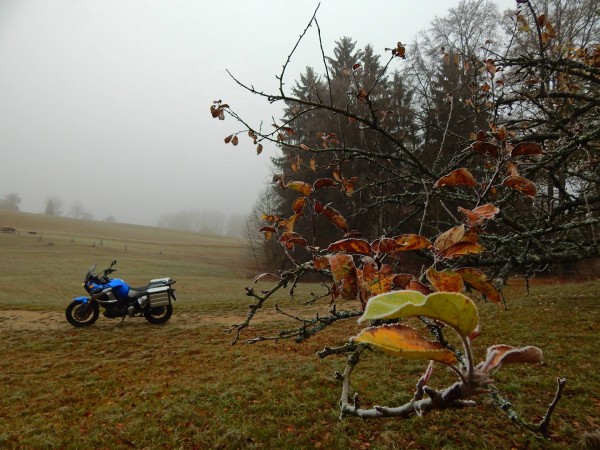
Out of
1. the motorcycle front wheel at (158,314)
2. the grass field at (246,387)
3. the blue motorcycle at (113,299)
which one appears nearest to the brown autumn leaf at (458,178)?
the grass field at (246,387)

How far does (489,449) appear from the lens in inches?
126

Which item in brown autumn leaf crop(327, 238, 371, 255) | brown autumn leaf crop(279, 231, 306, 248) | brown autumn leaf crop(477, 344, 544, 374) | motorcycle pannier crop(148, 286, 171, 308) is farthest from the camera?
motorcycle pannier crop(148, 286, 171, 308)

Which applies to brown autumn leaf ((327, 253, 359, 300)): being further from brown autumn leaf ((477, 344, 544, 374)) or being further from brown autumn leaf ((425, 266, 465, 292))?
brown autumn leaf ((477, 344, 544, 374))

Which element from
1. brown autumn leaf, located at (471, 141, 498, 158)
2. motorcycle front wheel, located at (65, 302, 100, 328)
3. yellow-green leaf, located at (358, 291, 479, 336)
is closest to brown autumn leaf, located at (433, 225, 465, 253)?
brown autumn leaf, located at (471, 141, 498, 158)

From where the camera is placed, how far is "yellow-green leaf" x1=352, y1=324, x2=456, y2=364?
15.2 inches

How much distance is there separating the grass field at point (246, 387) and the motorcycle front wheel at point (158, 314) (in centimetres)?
34

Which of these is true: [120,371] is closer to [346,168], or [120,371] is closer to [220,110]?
[220,110]

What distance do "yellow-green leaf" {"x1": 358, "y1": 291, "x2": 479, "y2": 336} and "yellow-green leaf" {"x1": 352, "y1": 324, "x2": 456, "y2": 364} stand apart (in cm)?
5

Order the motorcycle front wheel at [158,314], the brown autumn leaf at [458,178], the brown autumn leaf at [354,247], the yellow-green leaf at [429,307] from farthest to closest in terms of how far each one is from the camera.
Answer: the motorcycle front wheel at [158,314] → the brown autumn leaf at [458,178] → the brown autumn leaf at [354,247] → the yellow-green leaf at [429,307]

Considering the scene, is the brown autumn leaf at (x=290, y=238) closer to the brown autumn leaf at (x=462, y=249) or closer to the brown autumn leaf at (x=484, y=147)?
the brown autumn leaf at (x=462, y=249)

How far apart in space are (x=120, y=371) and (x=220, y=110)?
17.2 feet

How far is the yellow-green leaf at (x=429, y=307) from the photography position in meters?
0.33

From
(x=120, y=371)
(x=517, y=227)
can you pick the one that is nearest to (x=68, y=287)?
(x=120, y=371)

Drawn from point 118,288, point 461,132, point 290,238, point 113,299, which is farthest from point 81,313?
point 461,132
